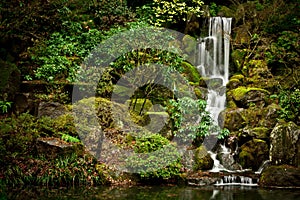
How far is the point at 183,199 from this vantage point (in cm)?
751

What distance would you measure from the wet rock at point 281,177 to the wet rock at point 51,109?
5971mm

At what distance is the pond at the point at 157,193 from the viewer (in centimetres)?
745

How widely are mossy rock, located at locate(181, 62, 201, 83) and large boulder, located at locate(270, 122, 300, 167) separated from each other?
5756 mm

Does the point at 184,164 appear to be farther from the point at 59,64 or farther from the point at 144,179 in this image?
the point at 59,64

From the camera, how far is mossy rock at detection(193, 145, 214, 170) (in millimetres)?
10742

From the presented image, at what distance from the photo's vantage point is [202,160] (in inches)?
427

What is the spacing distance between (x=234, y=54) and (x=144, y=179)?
33.1ft

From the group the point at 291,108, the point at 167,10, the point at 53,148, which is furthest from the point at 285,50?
the point at 53,148

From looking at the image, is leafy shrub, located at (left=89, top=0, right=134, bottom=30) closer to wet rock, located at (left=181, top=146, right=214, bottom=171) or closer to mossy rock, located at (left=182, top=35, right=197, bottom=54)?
mossy rock, located at (left=182, top=35, right=197, bottom=54)

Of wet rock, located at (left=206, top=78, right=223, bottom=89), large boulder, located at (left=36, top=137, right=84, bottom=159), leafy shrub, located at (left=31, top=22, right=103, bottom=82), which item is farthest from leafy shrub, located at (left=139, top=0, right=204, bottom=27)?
large boulder, located at (left=36, top=137, right=84, bottom=159)

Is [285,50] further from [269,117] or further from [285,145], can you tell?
[285,145]

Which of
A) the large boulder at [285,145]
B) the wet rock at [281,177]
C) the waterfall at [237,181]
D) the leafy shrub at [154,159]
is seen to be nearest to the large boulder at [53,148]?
the leafy shrub at [154,159]

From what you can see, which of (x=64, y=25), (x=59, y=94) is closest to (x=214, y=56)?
(x=64, y=25)

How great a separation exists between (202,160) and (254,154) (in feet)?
5.97
